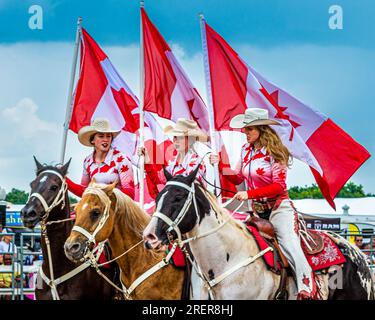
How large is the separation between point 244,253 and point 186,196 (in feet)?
3.18

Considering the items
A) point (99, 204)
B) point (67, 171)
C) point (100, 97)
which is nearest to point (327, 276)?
point (99, 204)

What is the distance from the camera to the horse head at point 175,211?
646cm

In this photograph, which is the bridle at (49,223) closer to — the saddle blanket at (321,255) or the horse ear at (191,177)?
the horse ear at (191,177)

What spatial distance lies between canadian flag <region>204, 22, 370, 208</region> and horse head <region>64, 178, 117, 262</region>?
2705 mm

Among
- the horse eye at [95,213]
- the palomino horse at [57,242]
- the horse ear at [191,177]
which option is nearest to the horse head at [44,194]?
the palomino horse at [57,242]

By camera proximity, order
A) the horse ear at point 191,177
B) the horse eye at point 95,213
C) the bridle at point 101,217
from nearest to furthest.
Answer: the horse ear at point 191,177
the bridle at point 101,217
the horse eye at point 95,213

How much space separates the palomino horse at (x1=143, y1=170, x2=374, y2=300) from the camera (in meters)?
6.58

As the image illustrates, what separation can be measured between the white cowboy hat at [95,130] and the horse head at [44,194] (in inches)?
40.5

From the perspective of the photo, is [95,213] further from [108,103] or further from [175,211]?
[108,103]

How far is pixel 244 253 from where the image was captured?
7117 millimetres

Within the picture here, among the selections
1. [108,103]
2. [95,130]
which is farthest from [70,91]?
[95,130]

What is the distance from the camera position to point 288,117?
9969 mm

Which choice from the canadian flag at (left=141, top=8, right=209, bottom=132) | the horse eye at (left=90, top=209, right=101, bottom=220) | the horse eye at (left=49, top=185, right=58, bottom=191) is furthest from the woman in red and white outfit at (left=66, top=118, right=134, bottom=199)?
the canadian flag at (left=141, top=8, right=209, bottom=132)

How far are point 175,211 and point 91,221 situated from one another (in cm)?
107
